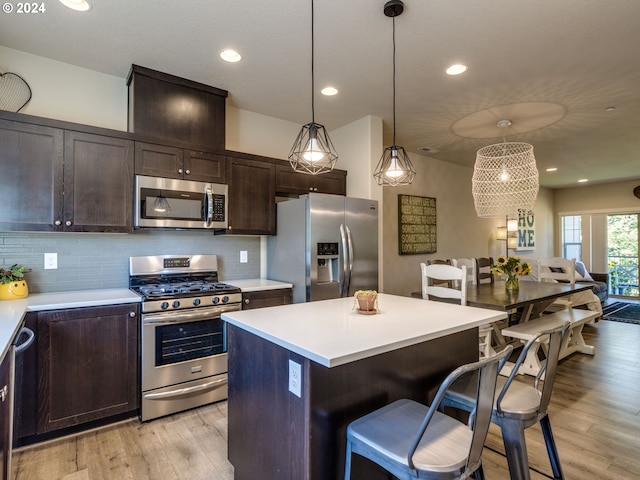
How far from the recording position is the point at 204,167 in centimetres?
314

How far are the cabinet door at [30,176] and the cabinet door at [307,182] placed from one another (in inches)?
71.8

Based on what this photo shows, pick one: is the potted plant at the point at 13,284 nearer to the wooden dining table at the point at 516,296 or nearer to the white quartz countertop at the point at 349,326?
the white quartz countertop at the point at 349,326

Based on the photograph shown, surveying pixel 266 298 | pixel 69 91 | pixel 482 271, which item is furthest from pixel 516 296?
pixel 69 91

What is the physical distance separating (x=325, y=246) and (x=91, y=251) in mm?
1974

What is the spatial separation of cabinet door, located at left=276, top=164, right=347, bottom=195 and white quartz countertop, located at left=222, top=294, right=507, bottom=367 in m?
1.77

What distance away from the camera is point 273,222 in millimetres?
3572

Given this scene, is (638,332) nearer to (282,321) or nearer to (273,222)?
(273,222)

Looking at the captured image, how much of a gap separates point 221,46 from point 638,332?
21.0 ft

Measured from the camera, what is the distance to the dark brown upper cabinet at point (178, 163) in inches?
112

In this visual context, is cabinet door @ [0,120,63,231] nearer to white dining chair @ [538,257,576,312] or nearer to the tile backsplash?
the tile backsplash

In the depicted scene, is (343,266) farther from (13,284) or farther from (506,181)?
(13,284)

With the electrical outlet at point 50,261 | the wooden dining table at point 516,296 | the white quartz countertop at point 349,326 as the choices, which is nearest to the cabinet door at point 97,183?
the electrical outlet at point 50,261

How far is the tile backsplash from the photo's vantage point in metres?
2.65

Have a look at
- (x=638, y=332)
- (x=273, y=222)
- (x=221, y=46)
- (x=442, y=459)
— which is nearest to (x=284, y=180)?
(x=273, y=222)
